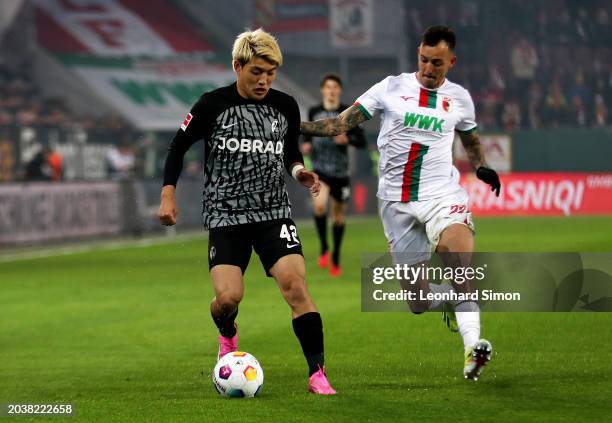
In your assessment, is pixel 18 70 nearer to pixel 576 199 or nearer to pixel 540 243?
pixel 576 199

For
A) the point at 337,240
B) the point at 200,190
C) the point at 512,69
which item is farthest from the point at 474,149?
the point at 512,69

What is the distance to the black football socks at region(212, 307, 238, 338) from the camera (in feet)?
26.7

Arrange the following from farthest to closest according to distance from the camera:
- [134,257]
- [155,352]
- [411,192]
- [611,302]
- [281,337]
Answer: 1. [134,257]
2. [611,302]
3. [281,337]
4. [155,352]
5. [411,192]

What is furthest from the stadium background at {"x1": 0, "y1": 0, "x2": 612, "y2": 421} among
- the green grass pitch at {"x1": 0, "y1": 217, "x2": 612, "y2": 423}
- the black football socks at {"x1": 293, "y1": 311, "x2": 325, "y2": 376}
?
the black football socks at {"x1": 293, "y1": 311, "x2": 325, "y2": 376}

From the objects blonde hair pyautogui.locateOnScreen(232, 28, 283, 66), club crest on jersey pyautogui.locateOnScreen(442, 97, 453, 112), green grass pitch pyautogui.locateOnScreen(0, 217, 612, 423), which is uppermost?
blonde hair pyautogui.locateOnScreen(232, 28, 283, 66)

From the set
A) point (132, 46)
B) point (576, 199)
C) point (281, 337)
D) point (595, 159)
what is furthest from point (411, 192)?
point (132, 46)

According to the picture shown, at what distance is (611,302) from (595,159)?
78.4 feet

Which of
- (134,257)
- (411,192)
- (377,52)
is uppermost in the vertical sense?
(377,52)

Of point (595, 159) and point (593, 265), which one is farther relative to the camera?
point (595, 159)

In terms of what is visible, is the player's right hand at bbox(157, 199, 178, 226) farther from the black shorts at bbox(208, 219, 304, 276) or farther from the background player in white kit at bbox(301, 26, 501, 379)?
the background player in white kit at bbox(301, 26, 501, 379)

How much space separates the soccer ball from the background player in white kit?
5.31 feet

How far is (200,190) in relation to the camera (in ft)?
94.3

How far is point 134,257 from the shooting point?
20594mm
